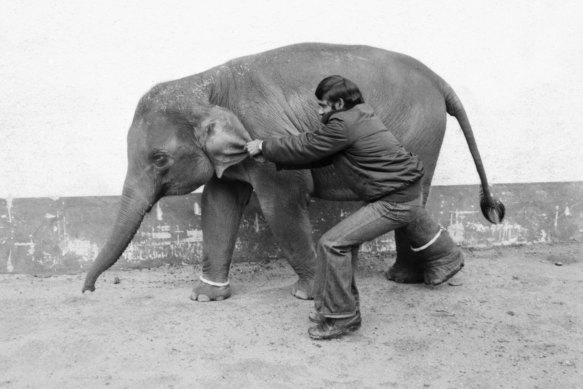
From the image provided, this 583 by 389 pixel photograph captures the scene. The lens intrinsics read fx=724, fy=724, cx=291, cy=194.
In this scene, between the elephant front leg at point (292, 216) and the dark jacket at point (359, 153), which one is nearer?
the dark jacket at point (359, 153)

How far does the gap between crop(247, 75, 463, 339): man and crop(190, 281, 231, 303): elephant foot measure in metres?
1.07

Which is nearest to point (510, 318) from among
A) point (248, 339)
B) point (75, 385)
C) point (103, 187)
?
point (248, 339)

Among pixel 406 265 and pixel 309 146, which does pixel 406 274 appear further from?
pixel 309 146

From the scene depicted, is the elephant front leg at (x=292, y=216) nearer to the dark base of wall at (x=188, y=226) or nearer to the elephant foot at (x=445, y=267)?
the elephant foot at (x=445, y=267)

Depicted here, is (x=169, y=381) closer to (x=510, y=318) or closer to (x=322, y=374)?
(x=322, y=374)

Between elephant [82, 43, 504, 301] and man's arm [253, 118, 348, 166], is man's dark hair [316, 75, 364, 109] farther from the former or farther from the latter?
elephant [82, 43, 504, 301]

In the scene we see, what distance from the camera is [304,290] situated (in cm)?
508

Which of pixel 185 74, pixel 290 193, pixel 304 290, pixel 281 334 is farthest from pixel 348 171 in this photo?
pixel 185 74

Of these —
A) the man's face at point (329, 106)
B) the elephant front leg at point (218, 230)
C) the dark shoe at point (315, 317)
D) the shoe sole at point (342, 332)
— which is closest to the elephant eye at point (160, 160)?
the elephant front leg at point (218, 230)

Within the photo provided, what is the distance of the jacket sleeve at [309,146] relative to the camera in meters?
4.06

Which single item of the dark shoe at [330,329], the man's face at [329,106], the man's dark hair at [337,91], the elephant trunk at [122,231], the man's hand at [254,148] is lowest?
the dark shoe at [330,329]

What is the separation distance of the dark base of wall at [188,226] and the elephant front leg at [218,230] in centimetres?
66

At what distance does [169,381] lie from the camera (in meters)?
3.69

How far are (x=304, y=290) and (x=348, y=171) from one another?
1.21 metres
